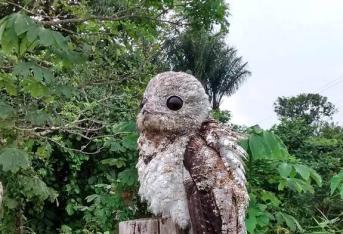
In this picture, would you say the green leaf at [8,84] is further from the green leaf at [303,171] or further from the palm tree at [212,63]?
the palm tree at [212,63]

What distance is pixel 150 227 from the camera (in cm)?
202

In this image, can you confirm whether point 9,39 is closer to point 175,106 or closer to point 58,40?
point 58,40

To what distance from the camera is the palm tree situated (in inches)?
436

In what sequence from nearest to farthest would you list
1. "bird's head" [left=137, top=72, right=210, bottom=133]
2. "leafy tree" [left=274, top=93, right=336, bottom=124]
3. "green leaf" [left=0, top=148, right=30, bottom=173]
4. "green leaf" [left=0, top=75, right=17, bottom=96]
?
1. "bird's head" [left=137, top=72, right=210, bottom=133]
2. "green leaf" [left=0, top=148, right=30, bottom=173]
3. "green leaf" [left=0, top=75, right=17, bottom=96]
4. "leafy tree" [left=274, top=93, right=336, bottom=124]

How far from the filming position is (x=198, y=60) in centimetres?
1152

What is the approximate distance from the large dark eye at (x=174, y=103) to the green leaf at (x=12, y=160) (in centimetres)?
127

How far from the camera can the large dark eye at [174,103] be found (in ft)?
7.33

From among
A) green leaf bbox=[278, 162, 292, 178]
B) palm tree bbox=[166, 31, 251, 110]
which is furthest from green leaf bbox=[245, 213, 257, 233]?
palm tree bbox=[166, 31, 251, 110]

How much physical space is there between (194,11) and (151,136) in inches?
77.7

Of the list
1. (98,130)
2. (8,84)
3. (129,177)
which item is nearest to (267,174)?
(129,177)

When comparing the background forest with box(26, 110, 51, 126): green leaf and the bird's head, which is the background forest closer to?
box(26, 110, 51, 126): green leaf

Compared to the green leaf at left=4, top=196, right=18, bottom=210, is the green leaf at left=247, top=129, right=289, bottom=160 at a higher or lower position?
lower

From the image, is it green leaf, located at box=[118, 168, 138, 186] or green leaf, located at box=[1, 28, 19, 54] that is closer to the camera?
green leaf, located at box=[1, 28, 19, 54]

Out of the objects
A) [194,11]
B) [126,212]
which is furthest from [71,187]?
[126,212]
